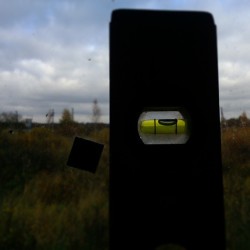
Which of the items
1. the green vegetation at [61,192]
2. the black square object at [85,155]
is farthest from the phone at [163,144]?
the green vegetation at [61,192]

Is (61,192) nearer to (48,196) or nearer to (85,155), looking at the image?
(48,196)

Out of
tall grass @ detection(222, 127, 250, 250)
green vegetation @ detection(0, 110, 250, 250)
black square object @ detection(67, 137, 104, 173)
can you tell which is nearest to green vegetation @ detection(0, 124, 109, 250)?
green vegetation @ detection(0, 110, 250, 250)

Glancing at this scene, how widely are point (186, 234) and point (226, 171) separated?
4.41 meters

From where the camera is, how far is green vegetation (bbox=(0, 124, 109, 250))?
3918 mm

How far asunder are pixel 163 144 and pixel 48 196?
3.71 meters

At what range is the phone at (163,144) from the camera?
177 centimetres

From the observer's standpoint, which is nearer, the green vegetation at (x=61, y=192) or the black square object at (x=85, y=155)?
the black square object at (x=85, y=155)

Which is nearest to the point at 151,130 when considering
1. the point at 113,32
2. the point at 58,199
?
the point at 113,32

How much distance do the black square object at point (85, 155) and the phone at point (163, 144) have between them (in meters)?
0.28

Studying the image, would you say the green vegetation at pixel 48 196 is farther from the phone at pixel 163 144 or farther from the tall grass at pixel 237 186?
the phone at pixel 163 144

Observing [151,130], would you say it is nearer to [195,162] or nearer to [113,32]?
[195,162]

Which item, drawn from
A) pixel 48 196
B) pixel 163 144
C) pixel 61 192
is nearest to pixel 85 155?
pixel 163 144

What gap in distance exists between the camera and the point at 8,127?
8.20 m

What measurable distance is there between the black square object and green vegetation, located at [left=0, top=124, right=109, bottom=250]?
75.8 inches
